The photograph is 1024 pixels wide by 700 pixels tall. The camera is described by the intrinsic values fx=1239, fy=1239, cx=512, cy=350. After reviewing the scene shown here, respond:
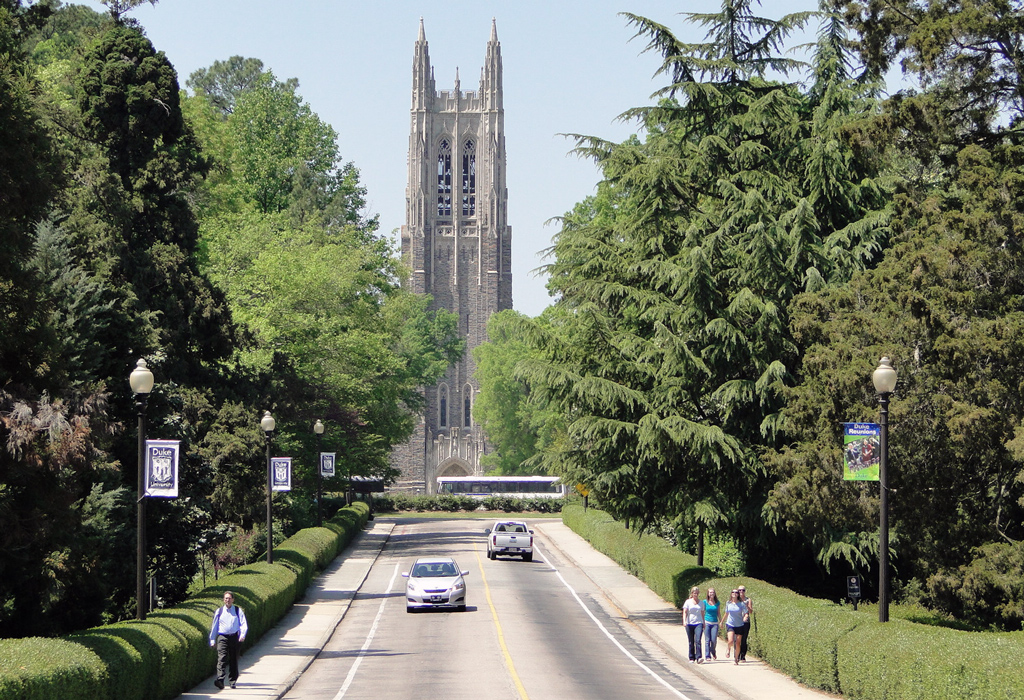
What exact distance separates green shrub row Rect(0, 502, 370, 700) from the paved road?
1738 mm

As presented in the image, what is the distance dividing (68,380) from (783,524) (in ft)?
56.7

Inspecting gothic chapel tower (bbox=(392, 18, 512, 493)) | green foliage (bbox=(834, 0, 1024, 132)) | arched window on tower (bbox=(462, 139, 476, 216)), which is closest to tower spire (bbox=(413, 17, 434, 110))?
gothic chapel tower (bbox=(392, 18, 512, 493))

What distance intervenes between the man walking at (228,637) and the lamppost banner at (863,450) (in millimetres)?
10434

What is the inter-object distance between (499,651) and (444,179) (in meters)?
105

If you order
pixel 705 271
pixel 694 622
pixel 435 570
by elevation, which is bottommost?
pixel 435 570

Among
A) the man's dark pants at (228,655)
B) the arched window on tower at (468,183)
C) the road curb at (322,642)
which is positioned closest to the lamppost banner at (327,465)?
the road curb at (322,642)

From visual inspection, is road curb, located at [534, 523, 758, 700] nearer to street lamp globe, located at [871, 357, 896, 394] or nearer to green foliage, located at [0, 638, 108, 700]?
street lamp globe, located at [871, 357, 896, 394]

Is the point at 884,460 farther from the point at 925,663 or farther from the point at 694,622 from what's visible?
the point at 694,622

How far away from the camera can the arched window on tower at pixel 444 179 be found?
12650 cm

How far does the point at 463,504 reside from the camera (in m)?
84.6

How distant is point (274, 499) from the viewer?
43.5 m

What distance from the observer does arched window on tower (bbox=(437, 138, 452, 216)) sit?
415 feet

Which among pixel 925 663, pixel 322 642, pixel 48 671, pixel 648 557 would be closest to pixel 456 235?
pixel 648 557

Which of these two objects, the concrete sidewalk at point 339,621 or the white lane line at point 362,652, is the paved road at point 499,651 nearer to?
the white lane line at point 362,652
